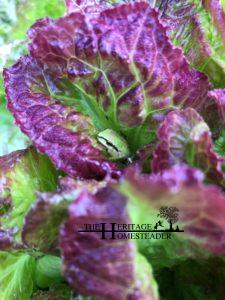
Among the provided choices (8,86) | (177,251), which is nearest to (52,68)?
(8,86)

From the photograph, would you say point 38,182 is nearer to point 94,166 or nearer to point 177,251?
point 94,166

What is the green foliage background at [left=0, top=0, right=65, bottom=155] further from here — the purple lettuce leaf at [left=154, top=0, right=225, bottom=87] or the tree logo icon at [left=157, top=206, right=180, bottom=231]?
the tree logo icon at [left=157, top=206, right=180, bottom=231]

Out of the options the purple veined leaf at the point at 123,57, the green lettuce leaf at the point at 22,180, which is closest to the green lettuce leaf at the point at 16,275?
the green lettuce leaf at the point at 22,180

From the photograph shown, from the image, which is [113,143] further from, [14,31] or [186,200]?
[14,31]

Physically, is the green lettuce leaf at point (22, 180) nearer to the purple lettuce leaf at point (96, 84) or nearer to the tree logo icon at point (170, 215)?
the purple lettuce leaf at point (96, 84)

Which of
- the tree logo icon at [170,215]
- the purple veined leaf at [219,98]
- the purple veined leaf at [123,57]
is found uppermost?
the purple veined leaf at [123,57]

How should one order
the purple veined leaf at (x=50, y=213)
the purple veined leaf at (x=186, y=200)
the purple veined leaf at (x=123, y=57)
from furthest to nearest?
the purple veined leaf at (x=123, y=57), the purple veined leaf at (x=50, y=213), the purple veined leaf at (x=186, y=200)

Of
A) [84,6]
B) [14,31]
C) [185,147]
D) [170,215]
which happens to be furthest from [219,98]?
[14,31]
